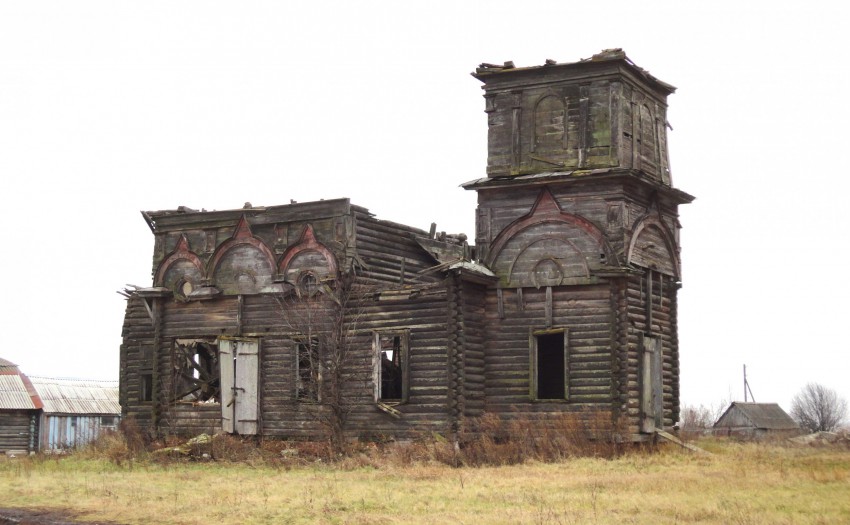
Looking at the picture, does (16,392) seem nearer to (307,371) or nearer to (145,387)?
(145,387)

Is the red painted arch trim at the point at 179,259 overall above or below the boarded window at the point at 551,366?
above

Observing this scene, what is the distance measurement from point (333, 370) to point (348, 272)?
2.72m

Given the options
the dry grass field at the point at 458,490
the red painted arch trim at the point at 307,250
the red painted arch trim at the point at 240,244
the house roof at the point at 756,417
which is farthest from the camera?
the house roof at the point at 756,417

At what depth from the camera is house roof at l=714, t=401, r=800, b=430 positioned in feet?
184

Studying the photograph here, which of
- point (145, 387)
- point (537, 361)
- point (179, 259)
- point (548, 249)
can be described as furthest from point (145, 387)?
point (548, 249)

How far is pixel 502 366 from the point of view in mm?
28547

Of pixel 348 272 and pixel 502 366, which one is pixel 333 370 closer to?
pixel 348 272

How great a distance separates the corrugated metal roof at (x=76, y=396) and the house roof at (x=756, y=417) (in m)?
31.5

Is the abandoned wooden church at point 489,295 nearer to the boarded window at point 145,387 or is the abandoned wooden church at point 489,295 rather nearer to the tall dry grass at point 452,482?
the tall dry grass at point 452,482

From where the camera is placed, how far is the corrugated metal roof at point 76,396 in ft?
156

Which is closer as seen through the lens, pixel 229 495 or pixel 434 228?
pixel 229 495

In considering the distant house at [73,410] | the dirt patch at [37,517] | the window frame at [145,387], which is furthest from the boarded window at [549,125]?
the distant house at [73,410]

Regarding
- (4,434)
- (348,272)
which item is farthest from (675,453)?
(4,434)

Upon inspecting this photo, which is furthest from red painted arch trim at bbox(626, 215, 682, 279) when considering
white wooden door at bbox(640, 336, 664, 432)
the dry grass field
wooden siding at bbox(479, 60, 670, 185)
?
the dry grass field
